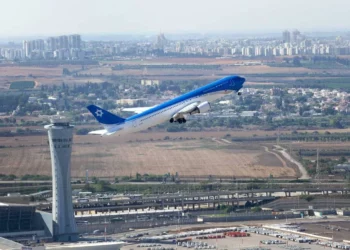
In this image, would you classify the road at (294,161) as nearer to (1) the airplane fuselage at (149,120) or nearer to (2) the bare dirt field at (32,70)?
A: (1) the airplane fuselage at (149,120)

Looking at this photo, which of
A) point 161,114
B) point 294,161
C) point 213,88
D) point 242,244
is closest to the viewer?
point 161,114

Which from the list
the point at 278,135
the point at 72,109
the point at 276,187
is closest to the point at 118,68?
the point at 72,109

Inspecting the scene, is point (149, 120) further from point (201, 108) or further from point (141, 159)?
point (141, 159)

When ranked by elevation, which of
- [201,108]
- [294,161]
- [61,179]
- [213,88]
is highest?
[213,88]

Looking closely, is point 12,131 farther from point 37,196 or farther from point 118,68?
point 118,68

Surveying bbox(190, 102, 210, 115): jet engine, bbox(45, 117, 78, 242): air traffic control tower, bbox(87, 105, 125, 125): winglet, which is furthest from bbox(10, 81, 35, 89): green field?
bbox(190, 102, 210, 115): jet engine

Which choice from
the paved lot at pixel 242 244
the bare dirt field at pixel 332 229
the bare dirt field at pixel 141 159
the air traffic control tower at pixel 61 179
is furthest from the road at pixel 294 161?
the air traffic control tower at pixel 61 179

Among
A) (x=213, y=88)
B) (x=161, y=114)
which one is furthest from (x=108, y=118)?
(x=213, y=88)
